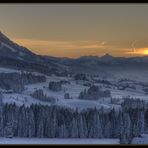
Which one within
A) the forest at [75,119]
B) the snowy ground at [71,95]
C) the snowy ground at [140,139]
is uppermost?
the snowy ground at [71,95]

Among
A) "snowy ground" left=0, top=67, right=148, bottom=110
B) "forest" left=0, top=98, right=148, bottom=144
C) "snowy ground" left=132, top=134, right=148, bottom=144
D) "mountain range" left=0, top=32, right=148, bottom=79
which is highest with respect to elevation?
"mountain range" left=0, top=32, right=148, bottom=79

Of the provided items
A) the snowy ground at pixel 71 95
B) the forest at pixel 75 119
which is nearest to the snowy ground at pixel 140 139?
the forest at pixel 75 119

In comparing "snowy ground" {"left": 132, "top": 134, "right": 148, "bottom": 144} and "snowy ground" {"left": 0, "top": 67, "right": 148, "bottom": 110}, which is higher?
"snowy ground" {"left": 0, "top": 67, "right": 148, "bottom": 110}

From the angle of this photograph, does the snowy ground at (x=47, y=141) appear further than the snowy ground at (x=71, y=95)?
No

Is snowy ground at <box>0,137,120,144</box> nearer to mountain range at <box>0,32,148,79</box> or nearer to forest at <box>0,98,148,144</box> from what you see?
forest at <box>0,98,148,144</box>

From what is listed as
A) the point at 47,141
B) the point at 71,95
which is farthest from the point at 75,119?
the point at 47,141

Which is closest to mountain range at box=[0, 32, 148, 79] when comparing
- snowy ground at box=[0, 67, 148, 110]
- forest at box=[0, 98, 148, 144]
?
snowy ground at box=[0, 67, 148, 110]

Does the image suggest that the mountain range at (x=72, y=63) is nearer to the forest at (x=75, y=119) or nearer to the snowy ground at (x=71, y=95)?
the snowy ground at (x=71, y=95)

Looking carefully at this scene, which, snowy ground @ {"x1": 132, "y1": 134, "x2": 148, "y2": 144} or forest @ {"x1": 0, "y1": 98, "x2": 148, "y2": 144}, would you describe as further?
forest @ {"x1": 0, "y1": 98, "x2": 148, "y2": 144}

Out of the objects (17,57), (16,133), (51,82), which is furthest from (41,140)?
(17,57)

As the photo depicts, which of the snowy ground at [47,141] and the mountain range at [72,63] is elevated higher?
the mountain range at [72,63]

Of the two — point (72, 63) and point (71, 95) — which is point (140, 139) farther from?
point (72, 63)
